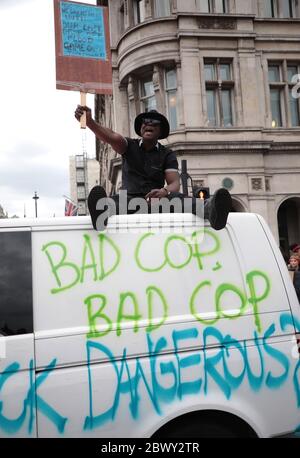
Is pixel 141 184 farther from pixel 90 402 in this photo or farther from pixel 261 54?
pixel 261 54

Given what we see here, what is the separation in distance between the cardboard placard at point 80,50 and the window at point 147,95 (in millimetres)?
14475

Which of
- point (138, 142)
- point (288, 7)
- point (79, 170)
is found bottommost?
point (138, 142)

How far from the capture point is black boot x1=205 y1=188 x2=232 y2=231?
2.65 meters

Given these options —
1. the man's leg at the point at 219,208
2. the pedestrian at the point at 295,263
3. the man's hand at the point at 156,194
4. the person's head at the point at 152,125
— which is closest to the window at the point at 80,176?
the pedestrian at the point at 295,263

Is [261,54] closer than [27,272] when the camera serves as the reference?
No

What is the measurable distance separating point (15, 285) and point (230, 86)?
1671 centimetres

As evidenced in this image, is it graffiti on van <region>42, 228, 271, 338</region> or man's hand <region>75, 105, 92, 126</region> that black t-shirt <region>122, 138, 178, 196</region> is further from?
graffiti on van <region>42, 228, 271, 338</region>

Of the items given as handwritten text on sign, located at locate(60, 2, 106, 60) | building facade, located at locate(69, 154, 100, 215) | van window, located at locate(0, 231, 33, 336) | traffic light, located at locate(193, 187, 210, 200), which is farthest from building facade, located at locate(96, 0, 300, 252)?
building facade, located at locate(69, 154, 100, 215)

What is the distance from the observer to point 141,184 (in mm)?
3896

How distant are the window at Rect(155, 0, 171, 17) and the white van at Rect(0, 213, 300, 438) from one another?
1698cm

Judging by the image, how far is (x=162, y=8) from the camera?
686 inches
